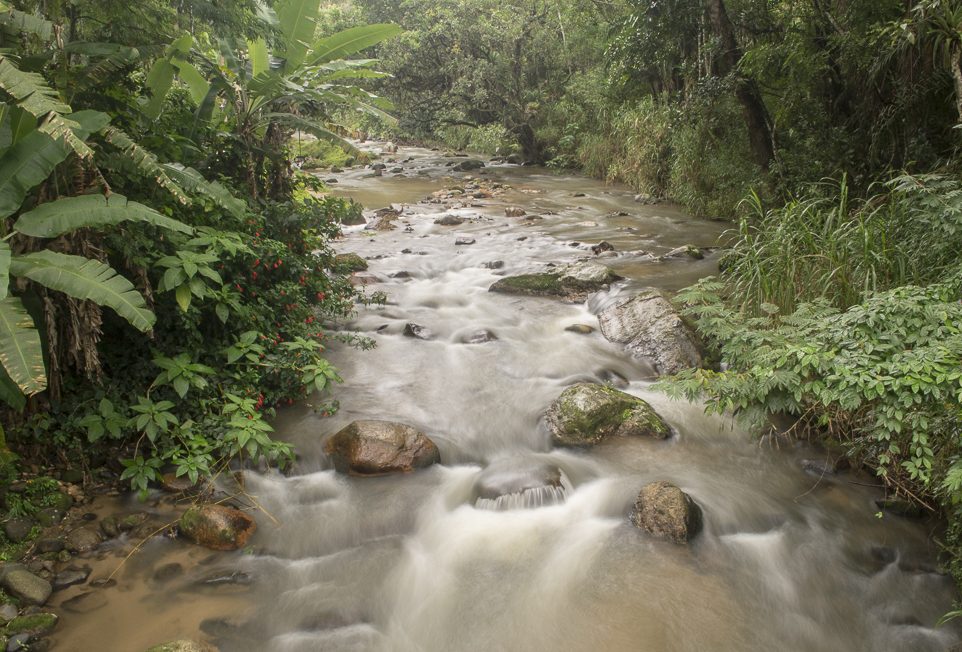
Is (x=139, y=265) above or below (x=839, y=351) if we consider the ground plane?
above

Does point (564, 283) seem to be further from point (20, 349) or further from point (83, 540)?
point (20, 349)

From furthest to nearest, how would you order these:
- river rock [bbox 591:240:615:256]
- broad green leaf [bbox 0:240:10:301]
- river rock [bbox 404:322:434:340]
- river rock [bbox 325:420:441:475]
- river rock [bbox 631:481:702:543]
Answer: river rock [bbox 591:240:615:256] → river rock [bbox 404:322:434:340] → river rock [bbox 325:420:441:475] → river rock [bbox 631:481:702:543] → broad green leaf [bbox 0:240:10:301]

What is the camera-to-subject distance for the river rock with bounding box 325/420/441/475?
507 centimetres

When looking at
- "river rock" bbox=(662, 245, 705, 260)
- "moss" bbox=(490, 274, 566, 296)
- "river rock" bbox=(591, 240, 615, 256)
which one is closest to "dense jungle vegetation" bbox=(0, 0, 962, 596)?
"river rock" bbox=(662, 245, 705, 260)

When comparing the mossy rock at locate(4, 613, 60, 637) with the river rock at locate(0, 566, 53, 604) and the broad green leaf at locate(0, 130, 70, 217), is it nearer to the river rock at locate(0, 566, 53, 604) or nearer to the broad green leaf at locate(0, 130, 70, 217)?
the river rock at locate(0, 566, 53, 604)

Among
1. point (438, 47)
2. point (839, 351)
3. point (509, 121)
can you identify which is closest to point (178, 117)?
point (839, 351)

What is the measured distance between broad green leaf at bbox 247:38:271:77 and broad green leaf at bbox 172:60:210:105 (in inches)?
23.0

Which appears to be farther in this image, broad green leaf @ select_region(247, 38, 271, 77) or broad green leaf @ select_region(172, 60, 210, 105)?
broad green leaf @ select_region(247, 38, 271, 77)

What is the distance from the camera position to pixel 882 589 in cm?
403

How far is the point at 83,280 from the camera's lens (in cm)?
354

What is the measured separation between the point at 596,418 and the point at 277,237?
3.69 metres

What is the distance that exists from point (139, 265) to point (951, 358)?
5.23 metres

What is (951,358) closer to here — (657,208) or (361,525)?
(361,525)

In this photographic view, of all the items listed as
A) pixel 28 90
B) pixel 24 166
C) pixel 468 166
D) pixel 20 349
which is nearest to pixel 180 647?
pixel 20 349
